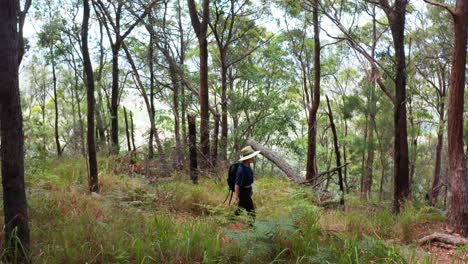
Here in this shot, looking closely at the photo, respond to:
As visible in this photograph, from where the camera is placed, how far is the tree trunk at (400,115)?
33.1ft

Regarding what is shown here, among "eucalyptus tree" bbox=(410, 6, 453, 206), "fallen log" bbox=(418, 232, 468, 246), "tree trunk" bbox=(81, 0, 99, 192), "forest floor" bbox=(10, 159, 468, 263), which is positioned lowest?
"fallen log" bbox=(418, 232, 468, 246)

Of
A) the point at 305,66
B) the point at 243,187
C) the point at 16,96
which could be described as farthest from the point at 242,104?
the point at 16,96

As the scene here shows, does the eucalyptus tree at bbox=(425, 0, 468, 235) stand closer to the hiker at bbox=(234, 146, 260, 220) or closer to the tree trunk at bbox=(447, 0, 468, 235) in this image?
the tree trunk at bbox=(447, 0, 468, 235)

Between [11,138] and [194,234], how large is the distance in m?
2.33

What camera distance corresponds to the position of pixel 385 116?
24656mm

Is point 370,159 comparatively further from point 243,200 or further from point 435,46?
point 243,200

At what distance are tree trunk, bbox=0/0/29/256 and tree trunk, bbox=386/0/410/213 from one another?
26.8 feet

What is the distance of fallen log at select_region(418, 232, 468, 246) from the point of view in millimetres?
6922

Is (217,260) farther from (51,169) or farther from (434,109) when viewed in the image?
(434,109)

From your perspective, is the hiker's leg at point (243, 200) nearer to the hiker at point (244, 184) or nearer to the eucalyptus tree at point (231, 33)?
the hiker at point (244, 184)

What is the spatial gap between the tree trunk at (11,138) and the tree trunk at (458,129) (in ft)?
23.2

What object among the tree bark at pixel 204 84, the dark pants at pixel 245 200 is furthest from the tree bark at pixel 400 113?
the tree bark at pixel 204 84

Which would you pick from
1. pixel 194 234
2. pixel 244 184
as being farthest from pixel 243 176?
pixel 194 234

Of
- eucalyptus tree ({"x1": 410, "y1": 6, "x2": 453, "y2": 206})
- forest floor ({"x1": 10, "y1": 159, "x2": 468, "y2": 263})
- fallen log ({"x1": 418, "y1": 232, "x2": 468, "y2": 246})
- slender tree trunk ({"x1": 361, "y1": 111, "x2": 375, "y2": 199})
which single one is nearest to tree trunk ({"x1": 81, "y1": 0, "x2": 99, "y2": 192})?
forest floor ({"x1": 10, "y1": 159, "x2": 468, "y2": 263})
